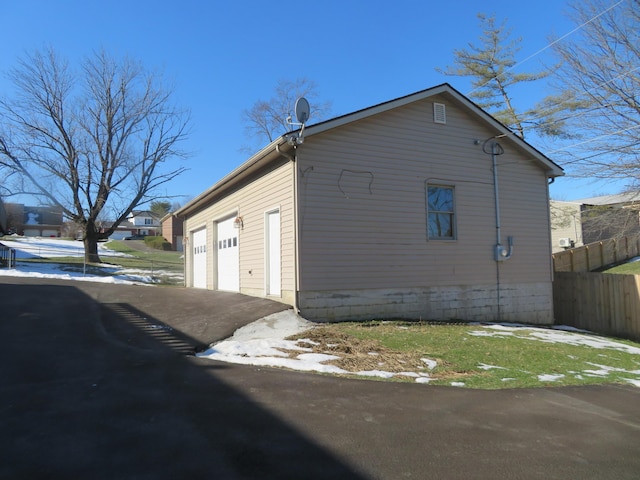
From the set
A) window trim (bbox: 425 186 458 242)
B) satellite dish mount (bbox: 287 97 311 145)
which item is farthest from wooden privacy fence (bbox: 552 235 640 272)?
satellite dish mount (bbox: 287 97 311 145)

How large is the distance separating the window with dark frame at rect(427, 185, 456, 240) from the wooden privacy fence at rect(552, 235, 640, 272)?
8.75 meters

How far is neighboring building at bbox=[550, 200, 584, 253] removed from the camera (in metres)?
24.9

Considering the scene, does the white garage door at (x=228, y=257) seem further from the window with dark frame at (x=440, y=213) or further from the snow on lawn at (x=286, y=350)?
the window with dark frame at (x=440, y=213)

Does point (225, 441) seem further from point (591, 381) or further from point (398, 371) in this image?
point (591, 381)

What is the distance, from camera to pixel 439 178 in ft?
39.5

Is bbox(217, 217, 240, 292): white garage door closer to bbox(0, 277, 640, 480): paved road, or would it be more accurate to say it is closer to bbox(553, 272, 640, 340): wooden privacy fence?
bbox(0, 277, 640, 480): paved road

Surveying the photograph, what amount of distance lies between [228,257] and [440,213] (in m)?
6.96

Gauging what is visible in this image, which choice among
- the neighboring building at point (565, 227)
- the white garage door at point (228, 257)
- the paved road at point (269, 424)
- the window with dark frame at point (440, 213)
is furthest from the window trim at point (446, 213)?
the neighboring building at point (565, 227)

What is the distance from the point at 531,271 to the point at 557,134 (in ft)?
38.1

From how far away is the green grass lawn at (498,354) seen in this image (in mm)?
6383

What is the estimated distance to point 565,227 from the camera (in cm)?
2595

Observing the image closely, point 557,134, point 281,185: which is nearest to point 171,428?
point 281,185

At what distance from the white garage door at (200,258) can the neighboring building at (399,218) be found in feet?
10.0

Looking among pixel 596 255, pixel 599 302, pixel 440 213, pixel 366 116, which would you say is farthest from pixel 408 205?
pixel 596 255
